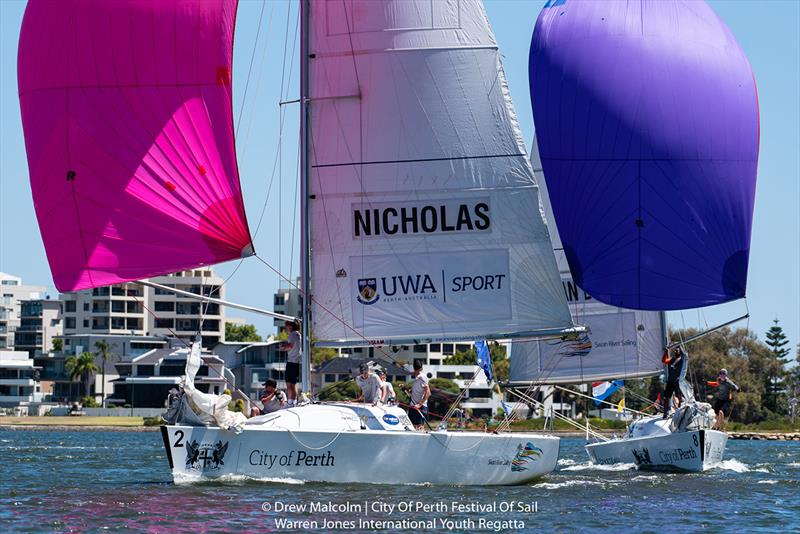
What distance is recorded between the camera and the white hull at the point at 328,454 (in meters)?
21.9

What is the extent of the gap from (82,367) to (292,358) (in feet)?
267

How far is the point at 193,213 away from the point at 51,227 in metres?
2.30

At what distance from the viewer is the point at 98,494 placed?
2222 centimetres

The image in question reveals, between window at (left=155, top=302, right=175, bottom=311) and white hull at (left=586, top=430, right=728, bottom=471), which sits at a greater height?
window at (left=155, top=302, right=175, bottom=311)

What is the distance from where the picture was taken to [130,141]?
71.3 ft

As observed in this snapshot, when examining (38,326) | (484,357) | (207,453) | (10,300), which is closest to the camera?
(207,453)

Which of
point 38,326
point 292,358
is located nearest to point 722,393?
point 292,358

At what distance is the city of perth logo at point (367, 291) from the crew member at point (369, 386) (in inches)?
44.3

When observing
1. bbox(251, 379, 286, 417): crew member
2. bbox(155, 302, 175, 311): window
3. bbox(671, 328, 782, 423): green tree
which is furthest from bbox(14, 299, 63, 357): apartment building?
bbox(251, 379, 286, 417): crew member

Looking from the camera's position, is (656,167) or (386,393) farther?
(656,167)

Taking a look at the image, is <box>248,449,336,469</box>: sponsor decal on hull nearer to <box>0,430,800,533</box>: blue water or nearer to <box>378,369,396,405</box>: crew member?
<box>0,430,800,533</box>: blue water

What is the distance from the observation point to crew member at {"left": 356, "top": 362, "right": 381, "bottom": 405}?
23.5 metres

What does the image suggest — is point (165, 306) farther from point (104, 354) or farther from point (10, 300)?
point (10, 300)

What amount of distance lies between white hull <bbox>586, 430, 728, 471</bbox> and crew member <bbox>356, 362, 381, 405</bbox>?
Result: 330 inches
